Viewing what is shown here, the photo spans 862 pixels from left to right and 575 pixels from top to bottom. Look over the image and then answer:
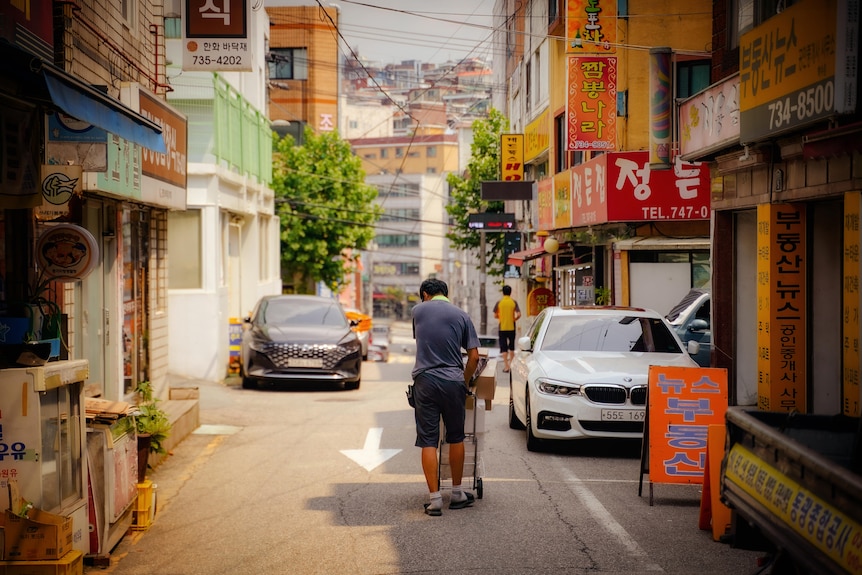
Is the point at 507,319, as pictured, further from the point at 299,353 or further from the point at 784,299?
the point at 784,299

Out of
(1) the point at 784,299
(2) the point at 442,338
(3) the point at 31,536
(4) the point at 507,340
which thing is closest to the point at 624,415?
(1) the point at 784,299

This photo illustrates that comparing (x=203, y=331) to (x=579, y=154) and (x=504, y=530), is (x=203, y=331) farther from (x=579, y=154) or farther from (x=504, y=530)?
(x=504, y=530)

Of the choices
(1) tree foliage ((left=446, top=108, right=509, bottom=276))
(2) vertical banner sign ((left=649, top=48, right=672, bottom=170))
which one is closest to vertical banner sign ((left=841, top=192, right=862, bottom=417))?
(2) vertical banner sign ((left=649, top=48, right=672, bottom=170))

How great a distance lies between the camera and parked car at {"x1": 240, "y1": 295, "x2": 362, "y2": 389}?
19.3m

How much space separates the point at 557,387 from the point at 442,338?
314 cm

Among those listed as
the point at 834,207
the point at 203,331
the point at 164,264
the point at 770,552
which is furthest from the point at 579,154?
the point at 770,552

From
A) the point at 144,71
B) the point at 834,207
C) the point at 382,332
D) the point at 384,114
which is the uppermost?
the point at 384,114

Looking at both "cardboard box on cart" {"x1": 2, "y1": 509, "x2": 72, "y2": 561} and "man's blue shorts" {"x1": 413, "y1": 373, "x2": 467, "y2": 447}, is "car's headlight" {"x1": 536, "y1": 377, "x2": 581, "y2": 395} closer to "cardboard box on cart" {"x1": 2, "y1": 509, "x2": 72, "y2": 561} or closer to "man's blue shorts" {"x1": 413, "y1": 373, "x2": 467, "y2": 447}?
"man's blue shorts" {"x1": 413, "y1": 373, "x2": 467, "y2": 447}

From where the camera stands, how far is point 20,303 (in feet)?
27.4

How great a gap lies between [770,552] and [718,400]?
3441 millimetres

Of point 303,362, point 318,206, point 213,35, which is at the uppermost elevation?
point 318,206

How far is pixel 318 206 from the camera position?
45.8 metres

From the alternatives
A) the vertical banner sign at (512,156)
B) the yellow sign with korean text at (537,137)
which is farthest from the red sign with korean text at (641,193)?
the vertical banner sign at (512,156)

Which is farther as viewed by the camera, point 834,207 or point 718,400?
point 834,207
